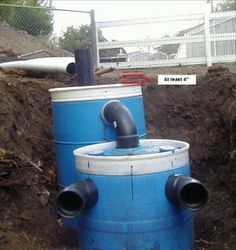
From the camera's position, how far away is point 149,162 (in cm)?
283

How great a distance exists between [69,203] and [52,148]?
1.69 meters

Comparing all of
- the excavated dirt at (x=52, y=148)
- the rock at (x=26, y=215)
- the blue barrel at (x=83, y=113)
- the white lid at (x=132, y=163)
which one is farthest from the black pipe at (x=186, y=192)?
the rock at (x=26, y=215)

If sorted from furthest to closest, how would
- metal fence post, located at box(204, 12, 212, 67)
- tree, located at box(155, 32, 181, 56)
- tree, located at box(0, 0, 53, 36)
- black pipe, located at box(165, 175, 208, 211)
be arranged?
tree, located at box(0, 0, 53, 36), tree, located at box(155, 32, 181, 56), metal fence post, located at box(204, 12, 212, 67), black pipe, located at box(165, 175, 208, 211)

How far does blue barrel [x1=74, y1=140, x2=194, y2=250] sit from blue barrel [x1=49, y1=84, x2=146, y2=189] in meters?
0.66

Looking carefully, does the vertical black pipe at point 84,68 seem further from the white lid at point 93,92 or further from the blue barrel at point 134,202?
the blue barrel at point 134,202

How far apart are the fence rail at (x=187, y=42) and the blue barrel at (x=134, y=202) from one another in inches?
227

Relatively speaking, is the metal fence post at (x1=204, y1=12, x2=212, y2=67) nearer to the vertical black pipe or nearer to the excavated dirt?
the excavated dirt

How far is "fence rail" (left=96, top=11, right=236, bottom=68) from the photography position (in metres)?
8.41

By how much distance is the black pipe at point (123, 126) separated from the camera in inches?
127

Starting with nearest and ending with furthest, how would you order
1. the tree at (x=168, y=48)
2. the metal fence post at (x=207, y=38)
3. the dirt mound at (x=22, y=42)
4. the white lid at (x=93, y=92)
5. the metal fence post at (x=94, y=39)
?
1. the white lid at (x=93, y=92)
2. the metal fence post at (x=207, y=38)
3. the metal fence post at (x=94, y=39)
4. the tree at (x=168, y=48)
5. the dirt mound at (x=22, y=42)

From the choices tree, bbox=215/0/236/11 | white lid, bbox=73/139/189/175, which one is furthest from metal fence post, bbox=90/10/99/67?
tree, bbox=215/0/236/11

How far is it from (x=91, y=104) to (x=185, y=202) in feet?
4.11

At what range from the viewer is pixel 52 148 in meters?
4.59

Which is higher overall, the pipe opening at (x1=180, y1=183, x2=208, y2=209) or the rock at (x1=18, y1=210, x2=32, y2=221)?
the pipe opening at (x1=180, y1=183, x2=208, y2=209)
